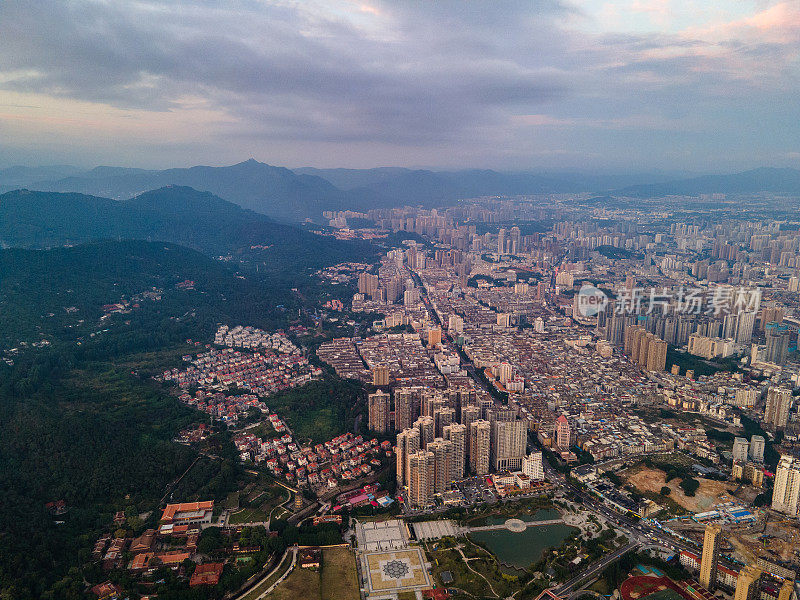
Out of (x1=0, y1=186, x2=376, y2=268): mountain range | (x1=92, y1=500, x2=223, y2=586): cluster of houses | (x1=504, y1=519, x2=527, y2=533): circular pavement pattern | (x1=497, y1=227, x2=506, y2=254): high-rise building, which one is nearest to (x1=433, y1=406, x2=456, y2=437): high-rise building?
(x1=504, y1=519, x2=527, y2=533): circular pavement pattern

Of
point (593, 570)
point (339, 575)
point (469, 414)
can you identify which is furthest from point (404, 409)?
point (593, 570)

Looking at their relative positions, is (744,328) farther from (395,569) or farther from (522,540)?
(395,569)

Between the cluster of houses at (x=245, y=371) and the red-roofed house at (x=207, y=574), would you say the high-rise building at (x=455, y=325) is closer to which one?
the cluster of houses at (x=245, y=371)

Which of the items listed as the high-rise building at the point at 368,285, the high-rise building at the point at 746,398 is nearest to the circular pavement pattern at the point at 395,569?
the high-rise building at the point at 746,398

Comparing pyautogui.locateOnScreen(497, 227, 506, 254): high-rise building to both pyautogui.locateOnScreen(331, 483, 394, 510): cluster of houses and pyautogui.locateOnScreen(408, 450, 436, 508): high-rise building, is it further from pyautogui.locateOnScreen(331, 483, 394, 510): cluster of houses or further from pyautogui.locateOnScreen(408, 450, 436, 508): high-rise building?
pyautogui.locateOnScreen(331, 483, 394, 510): cluster of houses

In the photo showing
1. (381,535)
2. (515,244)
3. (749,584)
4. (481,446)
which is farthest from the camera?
(515,244)

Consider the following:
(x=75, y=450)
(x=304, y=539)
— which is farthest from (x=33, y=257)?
(x=304, y=539)
